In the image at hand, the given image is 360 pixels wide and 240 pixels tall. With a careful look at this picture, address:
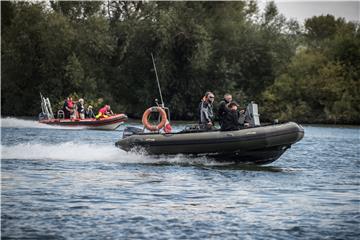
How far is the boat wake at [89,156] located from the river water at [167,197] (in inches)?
1.2

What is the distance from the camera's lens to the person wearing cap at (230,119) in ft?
74.6

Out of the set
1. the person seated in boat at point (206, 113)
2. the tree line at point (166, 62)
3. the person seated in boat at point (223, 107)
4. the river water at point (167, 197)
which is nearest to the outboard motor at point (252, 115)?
the person seated in boat at point (223, 107)

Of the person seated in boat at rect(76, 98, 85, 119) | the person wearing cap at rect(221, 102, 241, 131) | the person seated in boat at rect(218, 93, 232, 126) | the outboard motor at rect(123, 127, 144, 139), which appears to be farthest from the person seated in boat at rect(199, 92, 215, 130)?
the person seated in boat at rect(76, 98, 85, 119)

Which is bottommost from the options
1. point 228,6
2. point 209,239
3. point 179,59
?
point 209,239

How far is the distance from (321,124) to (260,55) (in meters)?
8.18

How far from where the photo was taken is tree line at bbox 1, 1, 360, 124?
209ft

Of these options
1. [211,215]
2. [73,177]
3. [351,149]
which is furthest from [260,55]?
[211,215]

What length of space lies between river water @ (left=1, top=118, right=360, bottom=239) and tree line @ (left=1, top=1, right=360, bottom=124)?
36396 millimetres

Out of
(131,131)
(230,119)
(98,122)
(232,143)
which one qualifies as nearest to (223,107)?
(230,119)

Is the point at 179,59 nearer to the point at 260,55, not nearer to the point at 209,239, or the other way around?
the point at 260,55

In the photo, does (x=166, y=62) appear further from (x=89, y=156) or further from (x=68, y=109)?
(x=89, y=156)

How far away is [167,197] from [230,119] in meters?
5.76

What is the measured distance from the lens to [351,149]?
34.4 metres

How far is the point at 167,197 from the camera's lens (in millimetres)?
17406
